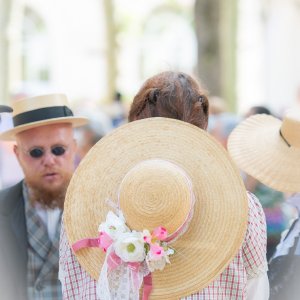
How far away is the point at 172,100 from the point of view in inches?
110

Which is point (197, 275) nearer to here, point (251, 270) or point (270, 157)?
point (251, 270)

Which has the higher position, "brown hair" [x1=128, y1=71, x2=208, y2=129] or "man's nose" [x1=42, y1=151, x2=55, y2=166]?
"brown hair" [x1=128, y1=71, x2=208, y2=129]

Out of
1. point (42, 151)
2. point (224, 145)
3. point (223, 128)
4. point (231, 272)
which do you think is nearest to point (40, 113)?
point (42, 151)

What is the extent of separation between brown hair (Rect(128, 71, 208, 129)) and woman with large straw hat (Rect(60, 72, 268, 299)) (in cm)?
2

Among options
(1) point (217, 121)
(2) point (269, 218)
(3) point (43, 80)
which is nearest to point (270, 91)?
(3) point (43, 80)

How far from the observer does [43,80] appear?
26859 millimetres

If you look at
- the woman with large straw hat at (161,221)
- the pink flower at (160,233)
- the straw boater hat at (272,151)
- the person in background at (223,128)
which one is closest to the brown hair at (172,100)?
the woman with large straw hat at (161,221)

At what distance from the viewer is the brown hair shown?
2.80 metres

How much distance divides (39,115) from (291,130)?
1.34m

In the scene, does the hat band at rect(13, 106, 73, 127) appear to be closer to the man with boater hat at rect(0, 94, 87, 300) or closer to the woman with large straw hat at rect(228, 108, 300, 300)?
the man with boater hat at rect(0, 94, 87, 300)

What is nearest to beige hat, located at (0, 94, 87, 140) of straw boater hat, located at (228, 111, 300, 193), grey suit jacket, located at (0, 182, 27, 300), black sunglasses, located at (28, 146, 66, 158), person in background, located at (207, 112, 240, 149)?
Result: black sunglasses, located at (28, 146, 66, 158)

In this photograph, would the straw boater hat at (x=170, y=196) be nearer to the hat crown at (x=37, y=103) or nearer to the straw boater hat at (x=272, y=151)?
the straw boater hat at (x=272, y=151)

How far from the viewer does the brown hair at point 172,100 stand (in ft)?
9.18

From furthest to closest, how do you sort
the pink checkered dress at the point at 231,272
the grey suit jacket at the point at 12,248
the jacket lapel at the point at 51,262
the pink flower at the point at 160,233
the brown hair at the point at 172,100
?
the jacket lapel at the point at 51,262
the grey suit jacket at the point at 12,248
the brown hair at the point at 172,100
the pink checkered dress at the point at 231,272
the pink flower at the point at 160,233
